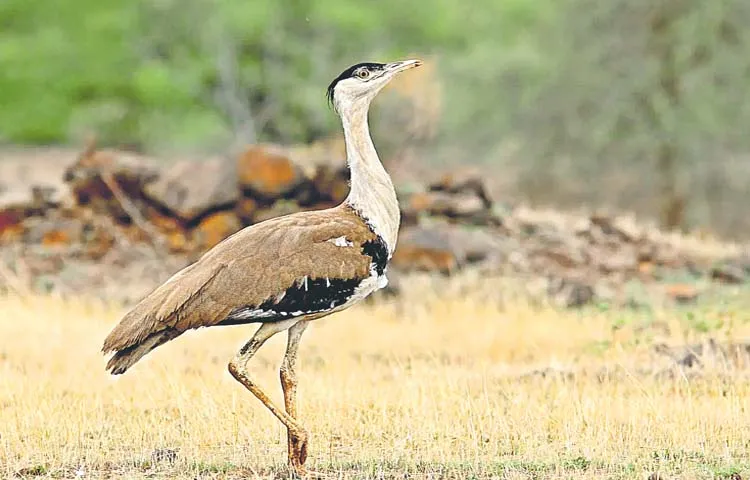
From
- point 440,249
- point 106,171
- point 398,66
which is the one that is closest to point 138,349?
point 398,66

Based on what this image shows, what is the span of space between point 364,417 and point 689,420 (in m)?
2.09

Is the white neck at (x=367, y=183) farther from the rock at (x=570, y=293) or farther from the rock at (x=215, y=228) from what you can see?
the rock at (x=215, y=228)

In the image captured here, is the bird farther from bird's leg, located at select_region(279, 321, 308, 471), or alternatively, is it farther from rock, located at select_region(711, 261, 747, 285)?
rock, located at select_region(711, 261, 747, 285)

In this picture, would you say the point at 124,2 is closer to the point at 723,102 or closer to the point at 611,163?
the point at 611,163

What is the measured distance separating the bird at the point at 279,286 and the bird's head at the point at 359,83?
20.0 inches

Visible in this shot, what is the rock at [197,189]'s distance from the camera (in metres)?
15.6

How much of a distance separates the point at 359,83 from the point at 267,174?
26.8ft

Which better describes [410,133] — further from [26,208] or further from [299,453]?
[299,453]

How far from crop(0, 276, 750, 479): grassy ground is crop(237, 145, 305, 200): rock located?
9.98 ft

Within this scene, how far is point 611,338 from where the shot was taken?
470 inches

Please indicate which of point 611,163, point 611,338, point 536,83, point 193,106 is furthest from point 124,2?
point 611,338

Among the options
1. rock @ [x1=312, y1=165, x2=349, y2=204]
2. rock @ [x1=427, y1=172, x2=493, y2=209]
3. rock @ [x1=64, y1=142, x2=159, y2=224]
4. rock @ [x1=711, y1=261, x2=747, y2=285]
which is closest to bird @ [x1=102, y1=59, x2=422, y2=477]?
rock @ [x1=312, y1=165, x2=349, y2=204]

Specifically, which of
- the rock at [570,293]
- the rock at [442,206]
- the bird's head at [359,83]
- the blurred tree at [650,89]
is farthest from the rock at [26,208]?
the blurred tree at [650,89]

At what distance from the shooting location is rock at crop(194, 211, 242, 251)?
618 inches
